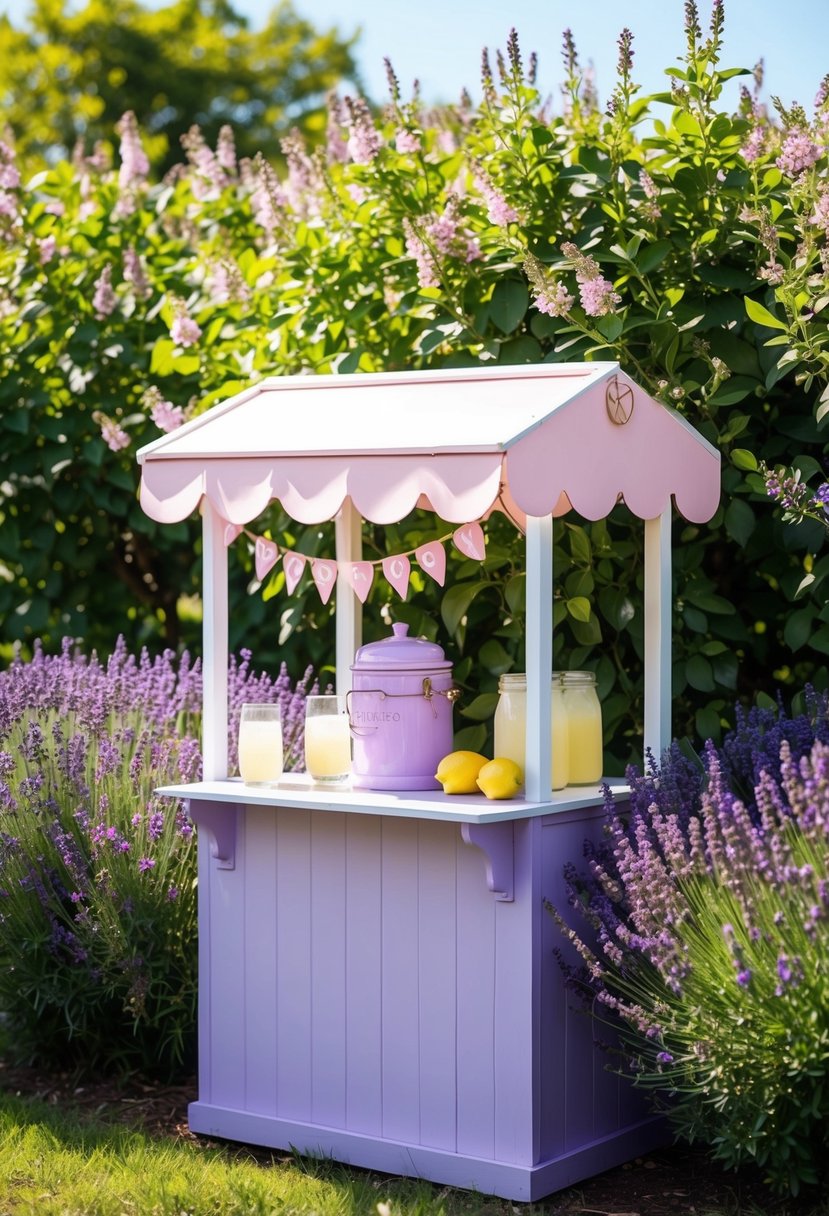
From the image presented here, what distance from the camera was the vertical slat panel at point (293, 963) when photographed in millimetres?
3277

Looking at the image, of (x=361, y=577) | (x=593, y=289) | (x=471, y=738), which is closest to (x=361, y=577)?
(x=361, y=577)

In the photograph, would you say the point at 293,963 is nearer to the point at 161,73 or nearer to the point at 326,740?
the point at 326,740

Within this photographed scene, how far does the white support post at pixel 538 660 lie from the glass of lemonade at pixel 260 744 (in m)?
0.67

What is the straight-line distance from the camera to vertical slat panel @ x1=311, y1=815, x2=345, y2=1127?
3.22 metres

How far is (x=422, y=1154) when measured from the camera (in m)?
3.05

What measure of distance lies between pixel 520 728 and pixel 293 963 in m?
0.75

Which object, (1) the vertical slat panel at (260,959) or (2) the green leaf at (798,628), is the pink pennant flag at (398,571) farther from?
(2) the green leaf at (798,628)

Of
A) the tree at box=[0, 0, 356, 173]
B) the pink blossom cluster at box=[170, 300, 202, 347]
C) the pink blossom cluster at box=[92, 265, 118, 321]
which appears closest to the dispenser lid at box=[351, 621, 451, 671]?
the pink blossom cluster at box=[170, 300, 202, 347]

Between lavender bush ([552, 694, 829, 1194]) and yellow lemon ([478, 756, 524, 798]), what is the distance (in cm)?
21

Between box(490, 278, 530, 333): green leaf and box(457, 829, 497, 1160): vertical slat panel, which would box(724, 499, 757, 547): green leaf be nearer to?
box(490, 278, 530, 333): green leaf

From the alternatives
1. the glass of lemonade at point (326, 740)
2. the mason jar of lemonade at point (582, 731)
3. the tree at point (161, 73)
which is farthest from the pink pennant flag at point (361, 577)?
the tree at point (161, 73)

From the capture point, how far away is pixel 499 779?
300 centimetres

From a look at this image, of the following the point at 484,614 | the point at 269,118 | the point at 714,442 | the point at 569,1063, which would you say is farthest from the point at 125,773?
the point at 269,118

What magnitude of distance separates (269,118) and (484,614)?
867 inches
